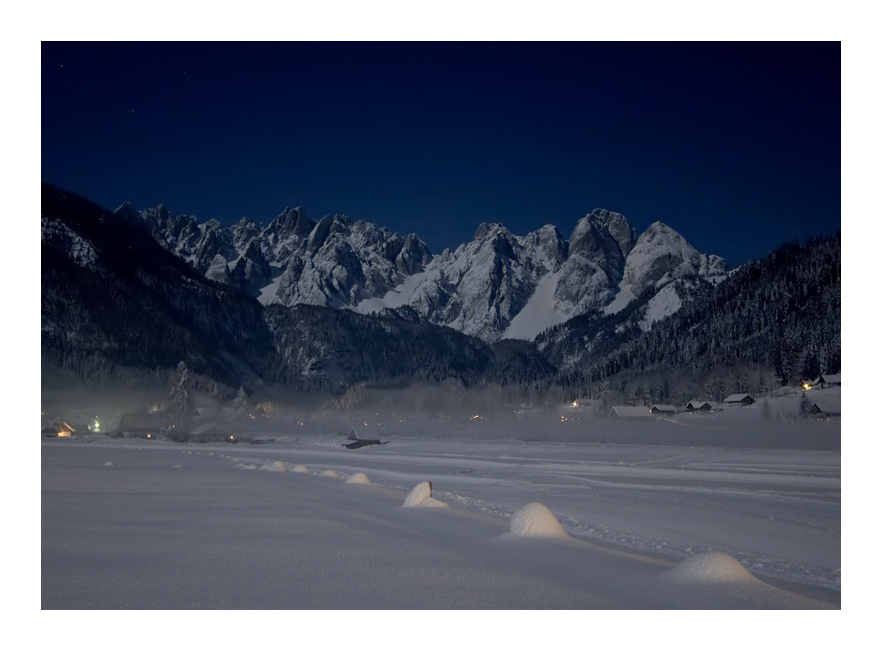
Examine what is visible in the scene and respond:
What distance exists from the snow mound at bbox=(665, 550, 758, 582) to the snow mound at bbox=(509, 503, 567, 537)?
106 inches

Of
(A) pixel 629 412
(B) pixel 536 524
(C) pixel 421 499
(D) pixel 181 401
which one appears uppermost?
(B) pixel 536 524

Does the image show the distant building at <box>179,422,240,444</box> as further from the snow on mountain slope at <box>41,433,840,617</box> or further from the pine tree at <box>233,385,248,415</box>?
the snow on mountain slope at <box>41,433,840,617</box>

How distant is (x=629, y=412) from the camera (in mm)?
97812

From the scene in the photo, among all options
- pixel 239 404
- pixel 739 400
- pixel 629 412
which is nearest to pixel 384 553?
pixel 739 400

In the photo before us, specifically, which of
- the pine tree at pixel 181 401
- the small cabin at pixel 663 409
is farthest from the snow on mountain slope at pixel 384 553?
the small cabin at pixel 663 409

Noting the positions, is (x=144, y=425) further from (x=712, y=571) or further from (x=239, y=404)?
(x=712, y=571)

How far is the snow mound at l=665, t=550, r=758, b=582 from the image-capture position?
300 inches

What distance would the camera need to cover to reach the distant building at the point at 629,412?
9638 cm

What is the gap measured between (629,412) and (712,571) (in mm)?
95123

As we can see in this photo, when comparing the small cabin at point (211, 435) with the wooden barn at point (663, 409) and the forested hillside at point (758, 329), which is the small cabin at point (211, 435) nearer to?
the wooden barn at point (663, 409)

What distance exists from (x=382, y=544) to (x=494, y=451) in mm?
64684

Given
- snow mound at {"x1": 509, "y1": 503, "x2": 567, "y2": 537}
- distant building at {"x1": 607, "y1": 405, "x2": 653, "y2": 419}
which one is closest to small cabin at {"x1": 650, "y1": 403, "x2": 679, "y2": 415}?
distant building at {"x1": 607, "y1": 405, "x2": 653, "y2": 419}

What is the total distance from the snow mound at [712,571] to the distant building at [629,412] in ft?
304
